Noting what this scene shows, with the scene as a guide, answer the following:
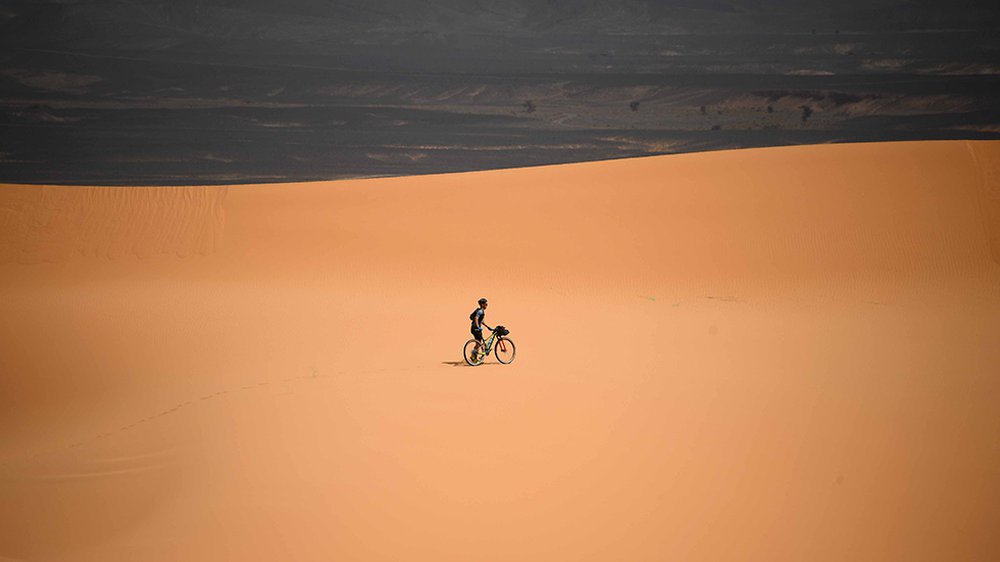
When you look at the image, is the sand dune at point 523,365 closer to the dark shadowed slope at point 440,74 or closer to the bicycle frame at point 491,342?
the bicycle frame at point 491,342

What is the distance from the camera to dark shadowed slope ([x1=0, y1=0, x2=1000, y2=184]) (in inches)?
730

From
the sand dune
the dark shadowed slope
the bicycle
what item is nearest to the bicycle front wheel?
the bicycle

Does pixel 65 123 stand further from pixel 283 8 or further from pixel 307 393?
pixel 307 393

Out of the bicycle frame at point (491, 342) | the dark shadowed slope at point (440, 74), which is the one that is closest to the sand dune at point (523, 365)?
the bicycle frame at point (491, 342)

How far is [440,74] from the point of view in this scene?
18.9 m

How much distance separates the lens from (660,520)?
20.4ft

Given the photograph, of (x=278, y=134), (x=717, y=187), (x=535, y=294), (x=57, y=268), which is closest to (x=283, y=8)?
(x=278, y=134)

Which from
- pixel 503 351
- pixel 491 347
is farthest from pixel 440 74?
pixel 491 347

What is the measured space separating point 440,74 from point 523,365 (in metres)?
9.73

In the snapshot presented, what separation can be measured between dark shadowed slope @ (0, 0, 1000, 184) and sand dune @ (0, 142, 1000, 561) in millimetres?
929

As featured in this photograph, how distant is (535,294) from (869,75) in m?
8.35

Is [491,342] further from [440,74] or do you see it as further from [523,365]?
[440,74]

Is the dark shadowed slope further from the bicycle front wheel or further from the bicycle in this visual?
the bicycle

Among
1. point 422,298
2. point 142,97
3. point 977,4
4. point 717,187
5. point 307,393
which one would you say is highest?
point 977,4
